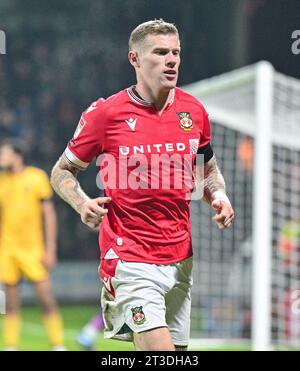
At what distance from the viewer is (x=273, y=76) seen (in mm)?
6938

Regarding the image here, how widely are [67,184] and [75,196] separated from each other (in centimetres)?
8

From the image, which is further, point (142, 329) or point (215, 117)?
point (215, 117)

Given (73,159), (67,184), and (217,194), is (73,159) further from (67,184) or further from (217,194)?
(217,194)

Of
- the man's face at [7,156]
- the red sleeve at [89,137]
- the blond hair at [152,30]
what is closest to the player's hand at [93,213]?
the red sleeve at [89,137]

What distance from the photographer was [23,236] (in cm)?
812

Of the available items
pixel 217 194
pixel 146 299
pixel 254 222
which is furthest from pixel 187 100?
pixel 254 222

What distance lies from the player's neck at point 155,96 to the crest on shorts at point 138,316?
28.9 inches

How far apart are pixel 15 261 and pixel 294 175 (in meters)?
2.31

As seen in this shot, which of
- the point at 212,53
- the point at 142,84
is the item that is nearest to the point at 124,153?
the point at 142,84

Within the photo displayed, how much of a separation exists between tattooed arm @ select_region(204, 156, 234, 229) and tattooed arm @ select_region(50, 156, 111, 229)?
1.31 feet

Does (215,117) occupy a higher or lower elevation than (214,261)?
higher

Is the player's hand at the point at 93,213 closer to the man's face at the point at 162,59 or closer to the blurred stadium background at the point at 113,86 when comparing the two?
the man's face at the point at 162,59
